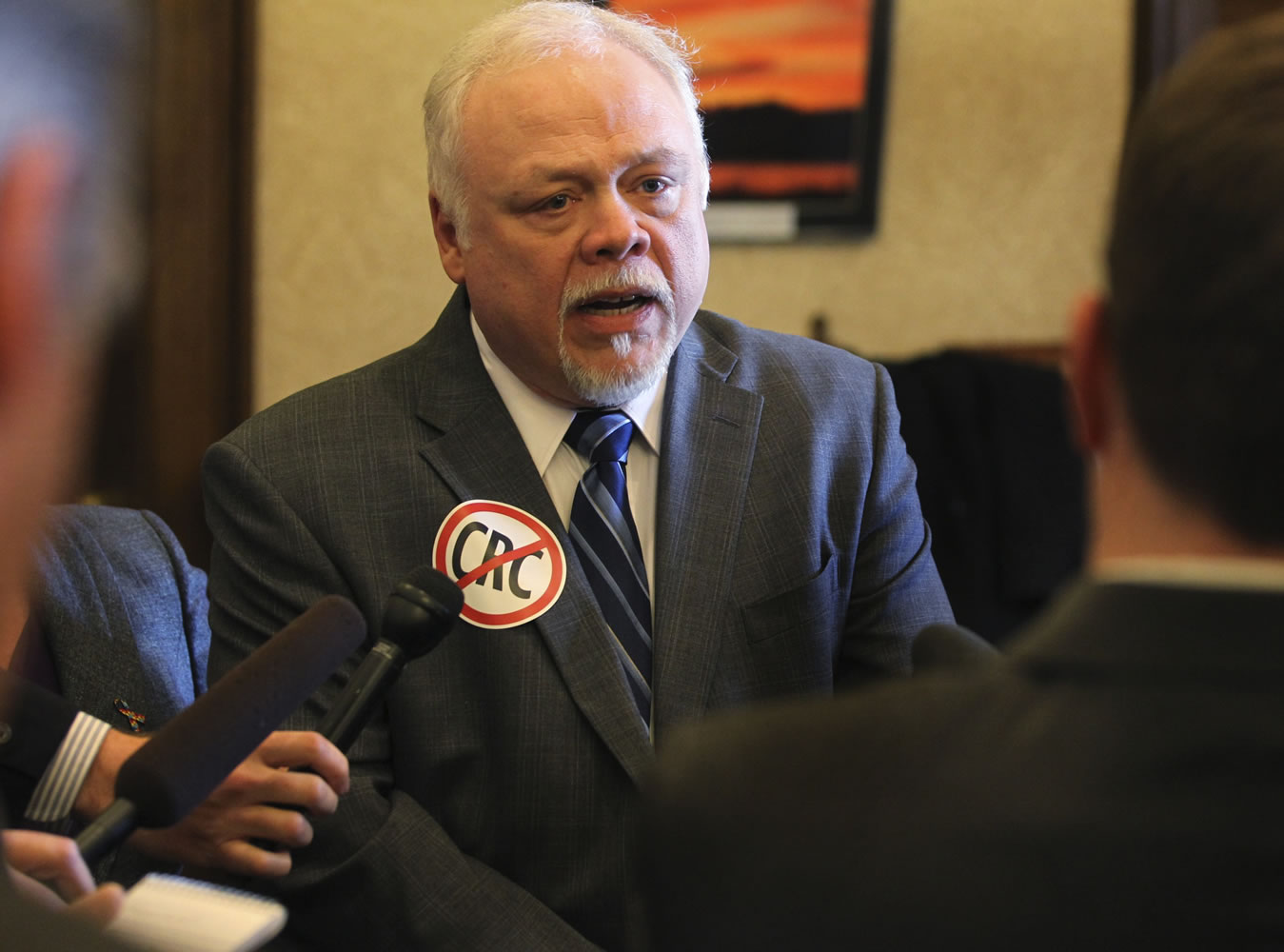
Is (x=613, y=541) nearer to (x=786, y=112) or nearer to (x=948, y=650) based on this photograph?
(x=948, y=650)

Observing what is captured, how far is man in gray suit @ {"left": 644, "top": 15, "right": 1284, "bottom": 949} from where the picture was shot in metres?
0.69

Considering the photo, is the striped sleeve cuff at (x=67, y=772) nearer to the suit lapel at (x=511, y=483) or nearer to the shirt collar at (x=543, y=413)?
the suit lapel at (x=511, y=483)

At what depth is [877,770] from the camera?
2.46 ft

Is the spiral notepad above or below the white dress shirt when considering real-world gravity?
below

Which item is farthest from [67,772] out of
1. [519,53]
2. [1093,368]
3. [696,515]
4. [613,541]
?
[1093,368]

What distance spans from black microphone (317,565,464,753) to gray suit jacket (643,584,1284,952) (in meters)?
0.53

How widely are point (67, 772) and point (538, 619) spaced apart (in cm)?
55

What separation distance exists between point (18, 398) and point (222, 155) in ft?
10.1

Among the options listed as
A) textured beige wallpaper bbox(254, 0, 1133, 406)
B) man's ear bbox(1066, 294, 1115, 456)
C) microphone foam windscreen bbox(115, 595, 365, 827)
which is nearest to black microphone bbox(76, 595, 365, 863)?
microphone foam windscreen bbox(115, 595, 365, 827)

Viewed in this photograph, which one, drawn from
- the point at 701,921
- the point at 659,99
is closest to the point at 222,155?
the point at 659,99

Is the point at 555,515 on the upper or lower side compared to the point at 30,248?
lower

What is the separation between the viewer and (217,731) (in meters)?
1.03

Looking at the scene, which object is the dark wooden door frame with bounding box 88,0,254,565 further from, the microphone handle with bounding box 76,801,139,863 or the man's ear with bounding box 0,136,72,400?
the man's ear with bounding box 0,136,72,400

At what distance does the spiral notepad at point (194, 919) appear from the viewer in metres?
0.83
